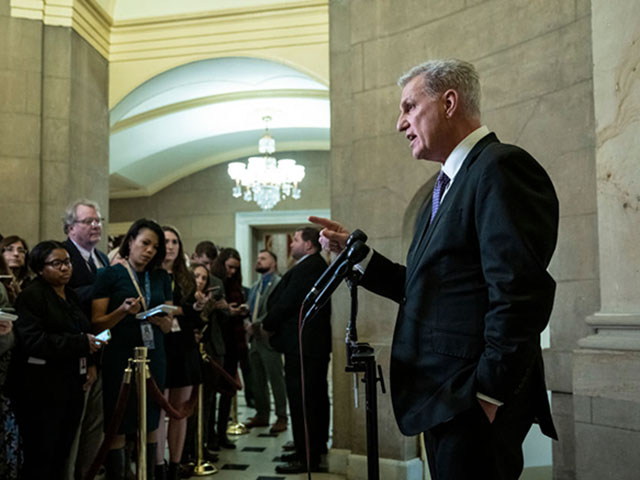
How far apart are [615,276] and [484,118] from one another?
1519mm

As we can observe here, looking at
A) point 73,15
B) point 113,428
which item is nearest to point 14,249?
point 113,428

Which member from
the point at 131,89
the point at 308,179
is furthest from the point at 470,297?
the point at 308,179

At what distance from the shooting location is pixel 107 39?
288 inches

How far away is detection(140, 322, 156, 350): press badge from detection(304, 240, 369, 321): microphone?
6.72 feet

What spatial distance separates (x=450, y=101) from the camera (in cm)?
195

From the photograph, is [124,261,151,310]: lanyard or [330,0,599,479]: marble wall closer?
[330,0,599,479]: marble wall

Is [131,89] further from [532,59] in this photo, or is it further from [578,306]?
[578,306]

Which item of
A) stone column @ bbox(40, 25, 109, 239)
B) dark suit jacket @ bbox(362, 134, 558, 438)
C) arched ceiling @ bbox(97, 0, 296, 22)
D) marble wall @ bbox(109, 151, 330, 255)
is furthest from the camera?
marble wall @ bbox(109, 151, 330, 255)

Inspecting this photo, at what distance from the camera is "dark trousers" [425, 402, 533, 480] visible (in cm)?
174

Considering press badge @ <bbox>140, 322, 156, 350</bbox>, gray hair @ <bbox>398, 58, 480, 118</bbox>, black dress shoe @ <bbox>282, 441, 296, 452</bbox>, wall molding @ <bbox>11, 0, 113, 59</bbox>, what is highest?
wall molding @ <bbox>11, 0, 113, 59</bbox>

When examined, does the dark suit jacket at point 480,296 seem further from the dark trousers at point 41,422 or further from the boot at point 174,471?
the boot at point 174,471

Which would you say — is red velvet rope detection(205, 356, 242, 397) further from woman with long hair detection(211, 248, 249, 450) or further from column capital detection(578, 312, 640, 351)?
column capital detection(578, 312, 640, 351)

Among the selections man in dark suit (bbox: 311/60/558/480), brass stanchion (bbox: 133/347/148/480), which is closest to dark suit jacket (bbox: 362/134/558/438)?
man in dark suit (bbox: 311/60/558/480)

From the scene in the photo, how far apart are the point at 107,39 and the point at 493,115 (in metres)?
4.92
